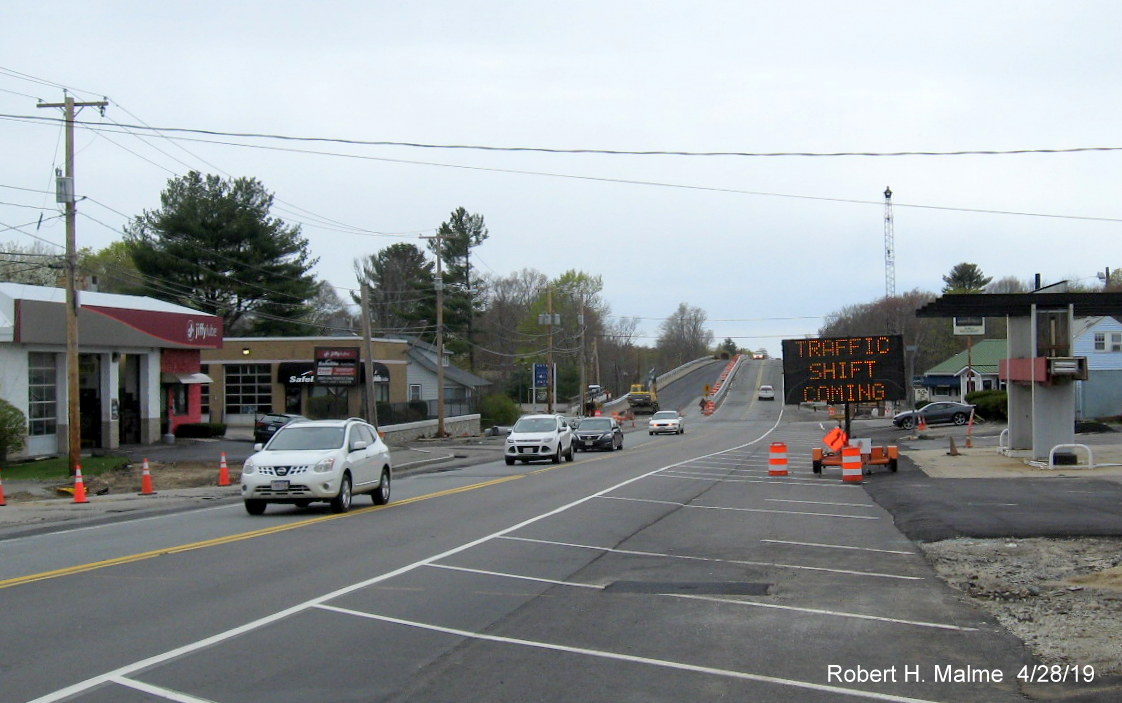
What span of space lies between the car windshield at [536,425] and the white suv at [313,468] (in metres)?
14.6

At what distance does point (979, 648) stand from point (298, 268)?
207 ft

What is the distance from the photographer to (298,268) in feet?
220

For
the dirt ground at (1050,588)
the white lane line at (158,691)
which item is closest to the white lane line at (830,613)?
the dirt ground at (1050,588)

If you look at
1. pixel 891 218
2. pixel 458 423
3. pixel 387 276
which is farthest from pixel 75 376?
pixel 891 218

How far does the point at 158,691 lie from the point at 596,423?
36172mm

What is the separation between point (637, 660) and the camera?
764 cm

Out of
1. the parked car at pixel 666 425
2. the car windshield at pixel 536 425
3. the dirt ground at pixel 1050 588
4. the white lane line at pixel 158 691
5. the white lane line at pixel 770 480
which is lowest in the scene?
the parked car at pixel 666 425

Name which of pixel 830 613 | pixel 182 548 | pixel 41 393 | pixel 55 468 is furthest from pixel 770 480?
pixel 41 393

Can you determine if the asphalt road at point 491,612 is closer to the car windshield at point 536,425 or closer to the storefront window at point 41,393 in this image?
the car windshield at point 536,425

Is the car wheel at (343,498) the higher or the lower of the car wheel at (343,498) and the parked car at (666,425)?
the higher

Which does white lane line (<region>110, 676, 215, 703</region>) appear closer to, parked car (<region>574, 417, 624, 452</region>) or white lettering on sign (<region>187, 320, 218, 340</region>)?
parked car (<region>574, 417, 624, 452</region>)

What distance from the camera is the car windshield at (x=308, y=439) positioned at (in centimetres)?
1817

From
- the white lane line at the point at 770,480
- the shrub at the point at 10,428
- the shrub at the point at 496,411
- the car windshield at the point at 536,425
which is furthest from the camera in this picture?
the shrub at the point at 496,411

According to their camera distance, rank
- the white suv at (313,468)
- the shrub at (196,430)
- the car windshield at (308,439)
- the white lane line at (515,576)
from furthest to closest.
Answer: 1. the shrub at (196,430)
2. the car windshield at (308,439)
3. the white suv at (313,468)
4. the white lane line at (515,576)
